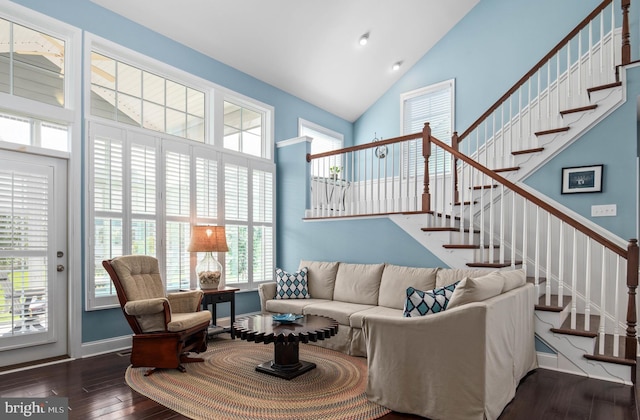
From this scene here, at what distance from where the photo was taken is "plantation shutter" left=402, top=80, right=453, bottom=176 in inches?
249

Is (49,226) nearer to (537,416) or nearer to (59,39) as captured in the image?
(59,39)

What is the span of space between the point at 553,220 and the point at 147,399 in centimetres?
437

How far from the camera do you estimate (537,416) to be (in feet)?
8.30

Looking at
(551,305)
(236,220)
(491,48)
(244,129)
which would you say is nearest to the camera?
(551,305)

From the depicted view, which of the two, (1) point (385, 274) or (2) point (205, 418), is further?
(1) point (385, 274)

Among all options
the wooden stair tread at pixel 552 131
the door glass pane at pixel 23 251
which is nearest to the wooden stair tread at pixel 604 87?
the wooden stair tread at pixel 552 131

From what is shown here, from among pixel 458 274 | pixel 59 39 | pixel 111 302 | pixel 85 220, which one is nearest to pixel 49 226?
pixel 85 220

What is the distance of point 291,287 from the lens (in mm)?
4730

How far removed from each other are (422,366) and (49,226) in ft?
11.7

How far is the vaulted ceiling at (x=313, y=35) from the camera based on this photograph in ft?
14.9

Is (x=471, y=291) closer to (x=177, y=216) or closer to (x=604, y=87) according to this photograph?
(x=604, y=87)

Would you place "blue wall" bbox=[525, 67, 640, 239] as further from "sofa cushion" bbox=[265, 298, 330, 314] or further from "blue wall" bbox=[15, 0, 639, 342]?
"sofa cushion" bbox=[265, 298, 330, 314]

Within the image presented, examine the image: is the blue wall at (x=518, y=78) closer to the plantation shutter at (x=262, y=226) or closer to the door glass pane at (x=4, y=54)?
the plantation shutter at (x=262, y=226)

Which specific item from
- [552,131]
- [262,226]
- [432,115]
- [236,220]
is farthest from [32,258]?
[432,115]
